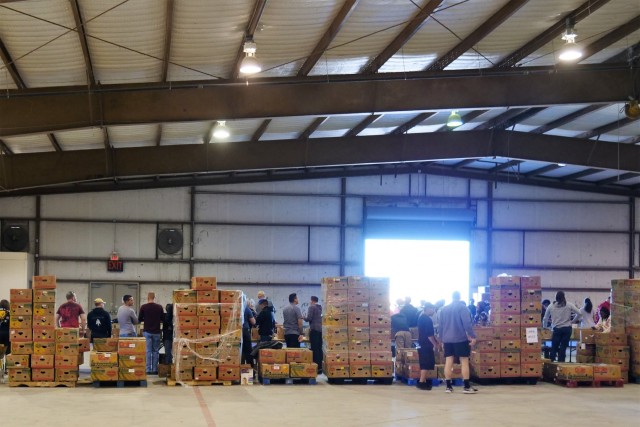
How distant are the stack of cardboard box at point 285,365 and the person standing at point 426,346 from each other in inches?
83.2

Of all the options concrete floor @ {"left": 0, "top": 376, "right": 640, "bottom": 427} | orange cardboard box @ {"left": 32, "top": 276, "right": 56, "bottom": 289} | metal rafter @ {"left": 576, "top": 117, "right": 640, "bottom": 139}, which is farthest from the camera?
metal rafter @ {"left": 576, "top": 117, "right": 640, "bottom": 139}

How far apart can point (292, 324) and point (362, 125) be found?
6.91 m

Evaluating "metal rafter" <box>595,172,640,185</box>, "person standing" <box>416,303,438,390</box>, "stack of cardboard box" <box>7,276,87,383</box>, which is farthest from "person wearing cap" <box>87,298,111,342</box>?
"metal rafter" <box>595,172,640,185</box>

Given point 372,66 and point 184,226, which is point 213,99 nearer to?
point 372,66

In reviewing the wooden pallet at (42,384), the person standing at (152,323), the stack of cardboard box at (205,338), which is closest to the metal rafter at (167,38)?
the stack of cardboard box at (205,338)

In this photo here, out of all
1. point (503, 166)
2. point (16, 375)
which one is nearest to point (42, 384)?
point (16, 375)

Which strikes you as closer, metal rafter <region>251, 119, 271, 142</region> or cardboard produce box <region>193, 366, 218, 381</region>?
cardboard produce box <region>193, 366, 218, 381</region>

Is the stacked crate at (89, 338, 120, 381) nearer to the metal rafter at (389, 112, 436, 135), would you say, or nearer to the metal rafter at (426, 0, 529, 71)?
the metal rafter at (426, 0, 529, 71)

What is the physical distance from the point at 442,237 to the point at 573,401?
15126 millimetres

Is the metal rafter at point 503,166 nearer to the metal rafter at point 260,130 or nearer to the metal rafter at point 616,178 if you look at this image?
the metal rafter at point 616,178

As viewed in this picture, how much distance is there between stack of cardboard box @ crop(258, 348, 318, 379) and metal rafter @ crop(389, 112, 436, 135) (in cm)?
833

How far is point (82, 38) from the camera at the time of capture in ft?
42.0

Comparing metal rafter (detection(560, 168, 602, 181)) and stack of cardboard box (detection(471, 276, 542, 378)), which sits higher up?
metal rafter (detection(560, 168, 602, 181))

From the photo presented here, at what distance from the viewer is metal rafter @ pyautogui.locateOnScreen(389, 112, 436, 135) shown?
70.8 feet
